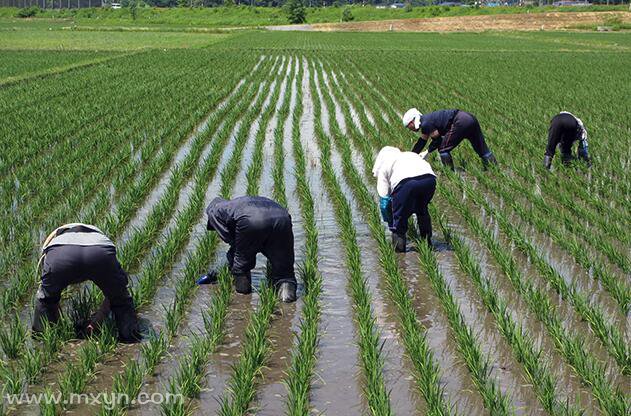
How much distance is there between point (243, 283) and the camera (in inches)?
209

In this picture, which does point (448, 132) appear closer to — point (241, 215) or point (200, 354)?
point (241, 215)

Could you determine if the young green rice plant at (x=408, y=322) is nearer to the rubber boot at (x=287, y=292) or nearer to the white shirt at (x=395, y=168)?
the white shirt at (x=395, y=168)

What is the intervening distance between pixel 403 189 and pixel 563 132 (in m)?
3.93

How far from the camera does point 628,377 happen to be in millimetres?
4117

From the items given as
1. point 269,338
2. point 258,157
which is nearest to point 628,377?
point 269,338

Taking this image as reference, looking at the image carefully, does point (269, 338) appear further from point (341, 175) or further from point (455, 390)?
point (341, 175)

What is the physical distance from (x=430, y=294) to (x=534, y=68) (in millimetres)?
22143

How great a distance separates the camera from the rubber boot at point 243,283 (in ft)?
17.4

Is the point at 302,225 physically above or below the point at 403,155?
below

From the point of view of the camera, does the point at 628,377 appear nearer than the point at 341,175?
Yes

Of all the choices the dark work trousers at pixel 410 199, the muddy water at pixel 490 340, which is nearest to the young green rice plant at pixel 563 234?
the muddy water at pixel 490 340

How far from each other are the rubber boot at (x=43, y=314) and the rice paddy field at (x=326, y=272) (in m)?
0.07

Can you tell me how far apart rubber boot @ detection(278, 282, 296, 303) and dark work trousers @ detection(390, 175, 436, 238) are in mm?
1313

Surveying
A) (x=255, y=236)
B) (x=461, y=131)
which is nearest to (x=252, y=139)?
(x=461, y=131)
